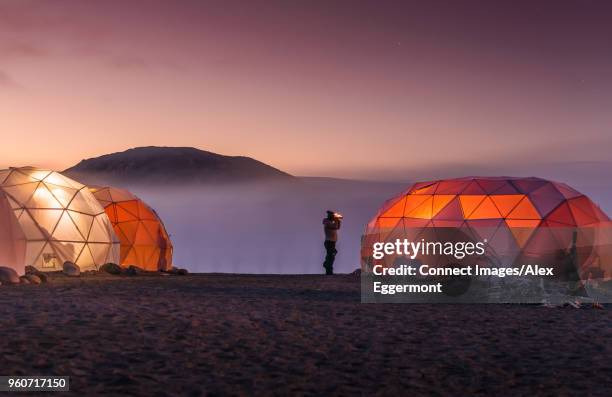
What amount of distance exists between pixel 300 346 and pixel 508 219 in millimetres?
18154

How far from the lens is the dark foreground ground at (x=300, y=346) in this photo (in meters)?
6.86

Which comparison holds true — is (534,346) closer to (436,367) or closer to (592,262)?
(436,367)

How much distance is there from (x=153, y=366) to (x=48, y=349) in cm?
160

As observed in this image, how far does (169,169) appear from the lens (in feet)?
436

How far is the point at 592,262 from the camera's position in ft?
84.8

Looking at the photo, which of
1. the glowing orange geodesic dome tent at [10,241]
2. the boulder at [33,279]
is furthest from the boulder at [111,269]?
the boulder at [33,279]

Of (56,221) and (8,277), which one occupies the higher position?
(56,221)

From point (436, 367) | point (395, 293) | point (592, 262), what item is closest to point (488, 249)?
point (592, 262)

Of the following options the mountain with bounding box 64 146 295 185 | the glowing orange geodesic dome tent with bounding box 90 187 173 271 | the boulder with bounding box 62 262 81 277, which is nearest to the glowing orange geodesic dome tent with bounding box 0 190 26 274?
the boulder with bounding box 62 262 81 277

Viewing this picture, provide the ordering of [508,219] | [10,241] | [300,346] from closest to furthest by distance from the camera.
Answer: [300,346]
[10,241]
[508,219]

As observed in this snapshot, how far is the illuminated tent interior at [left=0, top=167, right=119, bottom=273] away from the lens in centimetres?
2497

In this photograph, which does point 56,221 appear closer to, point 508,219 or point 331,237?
point 331,237
